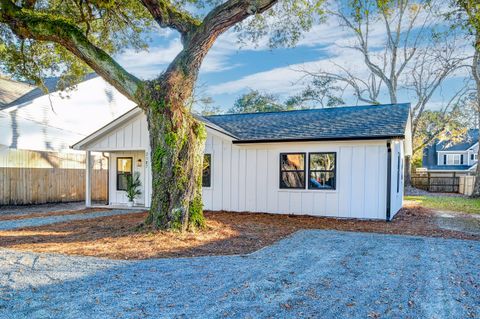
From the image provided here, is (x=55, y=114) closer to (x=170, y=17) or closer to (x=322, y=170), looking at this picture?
(x=170, y=17)

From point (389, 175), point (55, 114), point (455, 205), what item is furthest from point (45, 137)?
point (455, 205)

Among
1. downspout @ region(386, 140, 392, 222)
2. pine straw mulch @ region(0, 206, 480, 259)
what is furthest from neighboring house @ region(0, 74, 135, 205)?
downspout @ region(386, 140, 392, 222)

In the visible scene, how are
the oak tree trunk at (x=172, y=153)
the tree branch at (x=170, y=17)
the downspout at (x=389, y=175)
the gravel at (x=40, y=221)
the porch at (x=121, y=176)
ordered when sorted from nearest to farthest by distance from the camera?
the oak tree trunk at (x=172, y=153), the tree branch at (x=170, y=17), the gravel at (x=40, y=221), the downspout at (x=389, y=175), the porch at (x=121, y=176)

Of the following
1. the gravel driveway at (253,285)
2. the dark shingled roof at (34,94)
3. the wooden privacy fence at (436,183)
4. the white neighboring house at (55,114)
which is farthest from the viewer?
the wooden privacy fence at (436,183)

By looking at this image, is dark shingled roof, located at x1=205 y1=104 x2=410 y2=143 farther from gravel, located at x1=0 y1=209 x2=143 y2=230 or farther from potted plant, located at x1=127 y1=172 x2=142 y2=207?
gravel, located at x1=0 y1=209 x2=143 y2=230

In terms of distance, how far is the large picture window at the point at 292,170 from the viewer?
1160 centimetres

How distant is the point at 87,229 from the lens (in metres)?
8.68

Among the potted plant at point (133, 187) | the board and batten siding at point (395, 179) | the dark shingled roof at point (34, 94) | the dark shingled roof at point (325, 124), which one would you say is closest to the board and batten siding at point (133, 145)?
the potted plant at point (133, 187)

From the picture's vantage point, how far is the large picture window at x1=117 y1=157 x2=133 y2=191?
578 inches

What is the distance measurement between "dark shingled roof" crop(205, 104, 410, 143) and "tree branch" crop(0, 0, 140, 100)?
15.9ft

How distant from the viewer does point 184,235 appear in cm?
755

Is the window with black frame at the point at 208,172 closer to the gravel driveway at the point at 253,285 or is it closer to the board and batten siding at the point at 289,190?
the board and batten siding at the point at 289,190

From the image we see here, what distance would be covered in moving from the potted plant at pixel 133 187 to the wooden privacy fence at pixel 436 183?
2058 cm

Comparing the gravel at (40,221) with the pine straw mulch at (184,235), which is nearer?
the pine straw mulch at (184,235)
